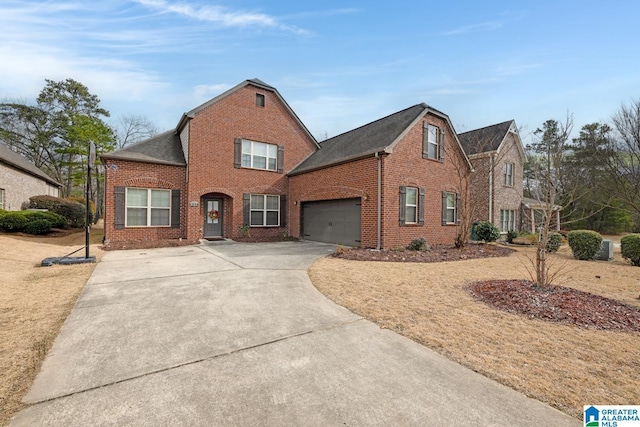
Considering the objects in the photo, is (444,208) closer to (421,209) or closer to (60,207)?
(421,209)

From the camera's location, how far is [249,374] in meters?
2.60

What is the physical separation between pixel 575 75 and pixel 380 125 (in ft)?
23.5

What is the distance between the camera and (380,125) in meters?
13.7

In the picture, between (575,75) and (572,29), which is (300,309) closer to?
(572,29)

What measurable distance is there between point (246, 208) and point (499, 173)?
17015 mm

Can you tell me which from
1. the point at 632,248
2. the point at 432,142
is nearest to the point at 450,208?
the point at 432,142

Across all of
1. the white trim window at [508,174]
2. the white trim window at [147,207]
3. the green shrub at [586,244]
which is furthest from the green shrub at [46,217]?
the white trim window at [508,174]

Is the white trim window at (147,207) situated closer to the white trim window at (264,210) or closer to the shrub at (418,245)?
the white trim window at (264,210)

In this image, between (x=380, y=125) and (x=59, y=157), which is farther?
(x=59, y=157)

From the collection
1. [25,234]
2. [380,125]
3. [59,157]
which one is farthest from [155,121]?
[380,125]

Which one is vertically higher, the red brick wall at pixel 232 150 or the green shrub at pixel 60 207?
the red brick wall at pixel 232 150

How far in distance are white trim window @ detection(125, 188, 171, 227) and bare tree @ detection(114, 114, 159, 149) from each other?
26.1m

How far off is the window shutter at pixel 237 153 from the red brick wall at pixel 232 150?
0.15 m

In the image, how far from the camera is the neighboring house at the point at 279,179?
37.2ft
